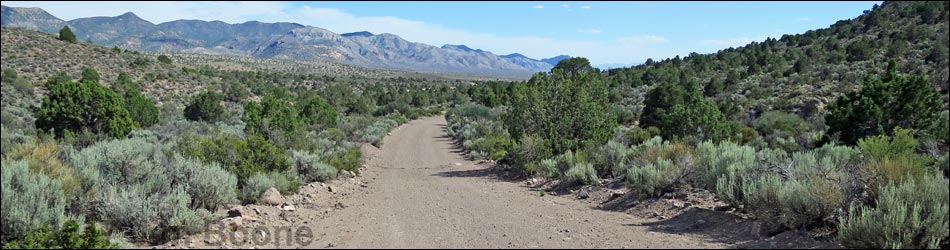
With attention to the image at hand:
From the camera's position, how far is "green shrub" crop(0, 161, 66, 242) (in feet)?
20.1

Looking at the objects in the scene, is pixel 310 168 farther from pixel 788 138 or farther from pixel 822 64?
pixel 822 64

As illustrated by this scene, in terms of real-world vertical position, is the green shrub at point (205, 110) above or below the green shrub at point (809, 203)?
below

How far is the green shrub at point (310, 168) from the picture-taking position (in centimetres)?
1404

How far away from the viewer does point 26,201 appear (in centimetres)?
638

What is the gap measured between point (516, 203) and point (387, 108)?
47758 mm

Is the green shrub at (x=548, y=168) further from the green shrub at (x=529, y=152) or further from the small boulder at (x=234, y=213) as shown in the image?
the small boulder at (x=234, y=213)

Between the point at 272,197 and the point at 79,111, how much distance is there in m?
13.6

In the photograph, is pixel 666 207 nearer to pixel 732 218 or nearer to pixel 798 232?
pixel 732 218

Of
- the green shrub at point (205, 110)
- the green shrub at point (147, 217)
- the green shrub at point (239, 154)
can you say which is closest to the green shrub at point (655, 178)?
the green shrub at point (147, 217)

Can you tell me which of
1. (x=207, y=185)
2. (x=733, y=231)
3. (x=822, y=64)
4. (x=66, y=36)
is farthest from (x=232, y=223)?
(x=66, y=36)

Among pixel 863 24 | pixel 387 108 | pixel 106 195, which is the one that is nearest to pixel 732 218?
pixel 106 195

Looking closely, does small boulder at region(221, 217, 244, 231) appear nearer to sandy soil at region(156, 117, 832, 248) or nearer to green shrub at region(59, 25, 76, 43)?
sandy soil at region(156, 117, 832, 248)

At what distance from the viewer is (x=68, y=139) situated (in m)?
15.5

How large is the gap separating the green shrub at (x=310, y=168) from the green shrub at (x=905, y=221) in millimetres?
11681
